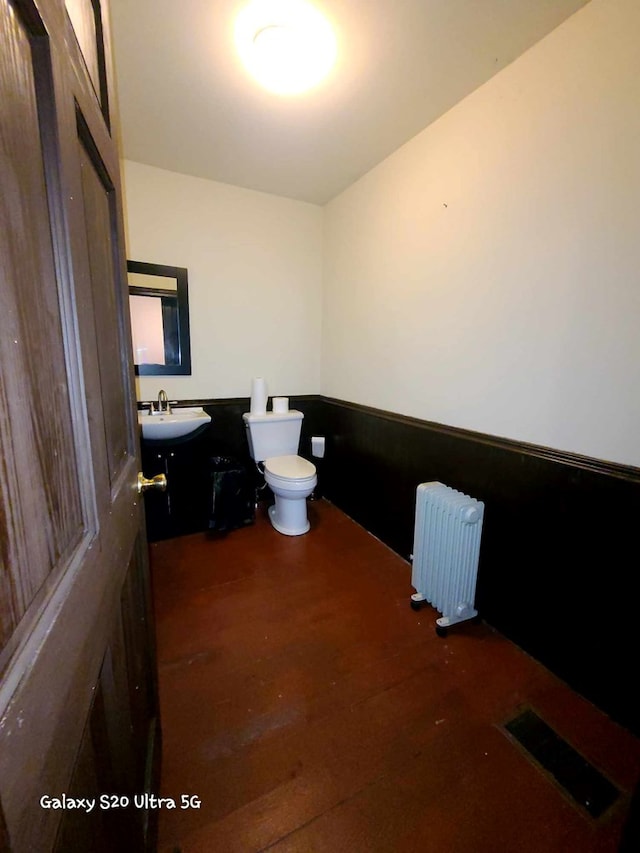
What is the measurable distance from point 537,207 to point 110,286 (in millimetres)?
1516

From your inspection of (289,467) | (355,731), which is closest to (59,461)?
(355,731)

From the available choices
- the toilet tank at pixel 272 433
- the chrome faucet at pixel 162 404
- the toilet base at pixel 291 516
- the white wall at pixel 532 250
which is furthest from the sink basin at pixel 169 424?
the white wall at pixel 532 250

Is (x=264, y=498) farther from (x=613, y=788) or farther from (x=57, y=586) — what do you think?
(x=57, y=586)

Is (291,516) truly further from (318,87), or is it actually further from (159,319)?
(318,87)

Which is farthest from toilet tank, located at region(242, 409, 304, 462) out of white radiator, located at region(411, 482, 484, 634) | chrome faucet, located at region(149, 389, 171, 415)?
white radiator, located at region(411, 482, 484, 634)

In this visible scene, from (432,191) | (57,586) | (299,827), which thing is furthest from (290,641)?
(432,191)

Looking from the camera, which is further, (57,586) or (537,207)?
(537,207)

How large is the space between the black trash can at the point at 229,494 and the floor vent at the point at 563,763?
6.04 ft

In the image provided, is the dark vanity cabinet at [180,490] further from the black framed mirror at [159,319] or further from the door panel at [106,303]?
the door panel at [106,303]

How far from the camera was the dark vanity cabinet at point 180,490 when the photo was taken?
2.36 m

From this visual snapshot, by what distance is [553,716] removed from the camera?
4.11ft

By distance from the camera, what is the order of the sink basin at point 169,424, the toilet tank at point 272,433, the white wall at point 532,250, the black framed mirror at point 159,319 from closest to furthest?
1. the white wall at point 532,250
2. the sink basin at point 169,424
3. the black framed mirror at point 159,319
4. the toilet tank at point 272,433

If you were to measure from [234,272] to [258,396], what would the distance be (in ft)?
2.97

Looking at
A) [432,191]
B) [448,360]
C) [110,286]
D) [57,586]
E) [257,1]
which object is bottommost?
[57,586]
